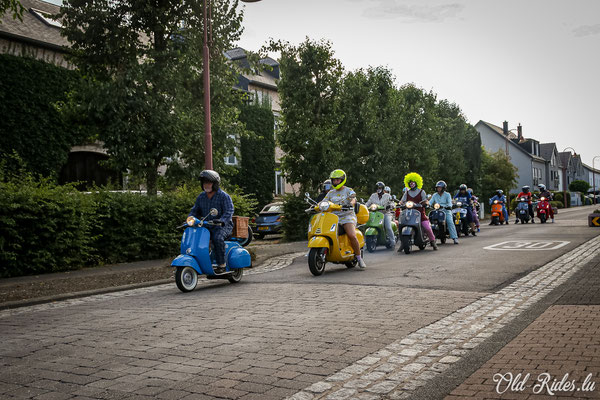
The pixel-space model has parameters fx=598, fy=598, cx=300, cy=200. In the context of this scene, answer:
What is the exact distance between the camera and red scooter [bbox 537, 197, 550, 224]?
30.2 metres

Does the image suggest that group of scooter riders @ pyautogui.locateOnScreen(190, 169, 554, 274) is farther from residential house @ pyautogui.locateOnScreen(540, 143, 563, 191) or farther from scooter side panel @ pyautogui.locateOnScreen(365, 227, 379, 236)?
residential house @ pyautogui.locateOnScreen(540, 143, 563, 191)

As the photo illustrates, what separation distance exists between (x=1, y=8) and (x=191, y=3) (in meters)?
8.30

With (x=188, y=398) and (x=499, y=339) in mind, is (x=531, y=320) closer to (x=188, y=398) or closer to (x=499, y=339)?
(x=499, y=339)

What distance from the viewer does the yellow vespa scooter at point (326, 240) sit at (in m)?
11.2

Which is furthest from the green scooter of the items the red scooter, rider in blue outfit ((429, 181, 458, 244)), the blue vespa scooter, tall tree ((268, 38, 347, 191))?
the red scooter

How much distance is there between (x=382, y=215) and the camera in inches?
662

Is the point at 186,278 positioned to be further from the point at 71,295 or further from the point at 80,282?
the point at 80,282

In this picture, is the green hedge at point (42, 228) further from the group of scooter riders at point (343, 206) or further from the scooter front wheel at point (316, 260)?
the scooter front wheel at point (316, 260)

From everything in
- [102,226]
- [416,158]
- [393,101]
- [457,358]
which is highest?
[393,101]

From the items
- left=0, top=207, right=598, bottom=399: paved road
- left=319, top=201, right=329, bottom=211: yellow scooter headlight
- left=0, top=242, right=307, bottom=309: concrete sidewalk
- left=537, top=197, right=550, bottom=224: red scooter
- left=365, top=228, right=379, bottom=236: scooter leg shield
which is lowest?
left=0, top=207, right=598, bottom=399: paved road

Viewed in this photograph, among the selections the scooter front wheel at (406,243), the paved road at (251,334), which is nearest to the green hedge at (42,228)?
the paved road at (251,334)

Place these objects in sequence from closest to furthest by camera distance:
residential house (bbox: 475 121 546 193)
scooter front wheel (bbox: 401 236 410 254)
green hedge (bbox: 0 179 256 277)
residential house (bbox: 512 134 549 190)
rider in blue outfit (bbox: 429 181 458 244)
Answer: green hedge (bbox: 0 179 256 277)
scooter front wheel (bbox: 401 236 410 254)
rider in blue outfit (bbox: 429 181 458 244)
residential house (bbox: 475 121 546 193)
residential house (bbox: 512 134 549 190)

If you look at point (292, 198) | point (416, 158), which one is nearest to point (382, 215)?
point (292, 198)

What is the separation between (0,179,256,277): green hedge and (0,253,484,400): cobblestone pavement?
3.95 meters
